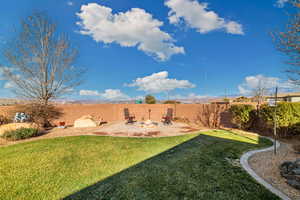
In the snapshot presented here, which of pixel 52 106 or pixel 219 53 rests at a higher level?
pixel 219 53

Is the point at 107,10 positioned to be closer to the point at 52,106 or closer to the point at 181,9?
the point at 181,9

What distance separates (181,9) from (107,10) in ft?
18.1

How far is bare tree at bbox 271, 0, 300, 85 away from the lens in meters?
4.30

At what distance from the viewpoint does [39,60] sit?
8.66 meters

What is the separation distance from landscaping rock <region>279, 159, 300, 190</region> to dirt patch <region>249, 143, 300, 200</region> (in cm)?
8

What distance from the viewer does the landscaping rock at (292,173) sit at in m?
2.42

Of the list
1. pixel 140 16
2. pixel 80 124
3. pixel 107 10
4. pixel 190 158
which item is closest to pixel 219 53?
pixel 140 16

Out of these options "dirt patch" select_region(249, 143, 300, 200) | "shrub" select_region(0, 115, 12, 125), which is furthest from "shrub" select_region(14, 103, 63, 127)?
"dirt patch" select_region(249, 143, 300, 200)

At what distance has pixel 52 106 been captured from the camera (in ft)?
31.2

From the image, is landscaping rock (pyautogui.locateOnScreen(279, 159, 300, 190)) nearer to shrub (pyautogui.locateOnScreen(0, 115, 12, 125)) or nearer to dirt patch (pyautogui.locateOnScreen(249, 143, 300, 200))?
dirt patch (pyautogui.locateOnScreen(249, 143, 300, 200))

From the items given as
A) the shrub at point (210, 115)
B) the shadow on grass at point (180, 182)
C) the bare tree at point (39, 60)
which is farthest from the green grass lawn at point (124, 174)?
the bare tree at point (39, 60)

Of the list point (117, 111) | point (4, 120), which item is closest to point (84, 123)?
point (117, 111)

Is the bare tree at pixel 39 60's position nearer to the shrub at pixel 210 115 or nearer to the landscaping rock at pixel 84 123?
the landscaping rock at pixel 84 123

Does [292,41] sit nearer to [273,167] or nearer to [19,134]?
[273,167]
